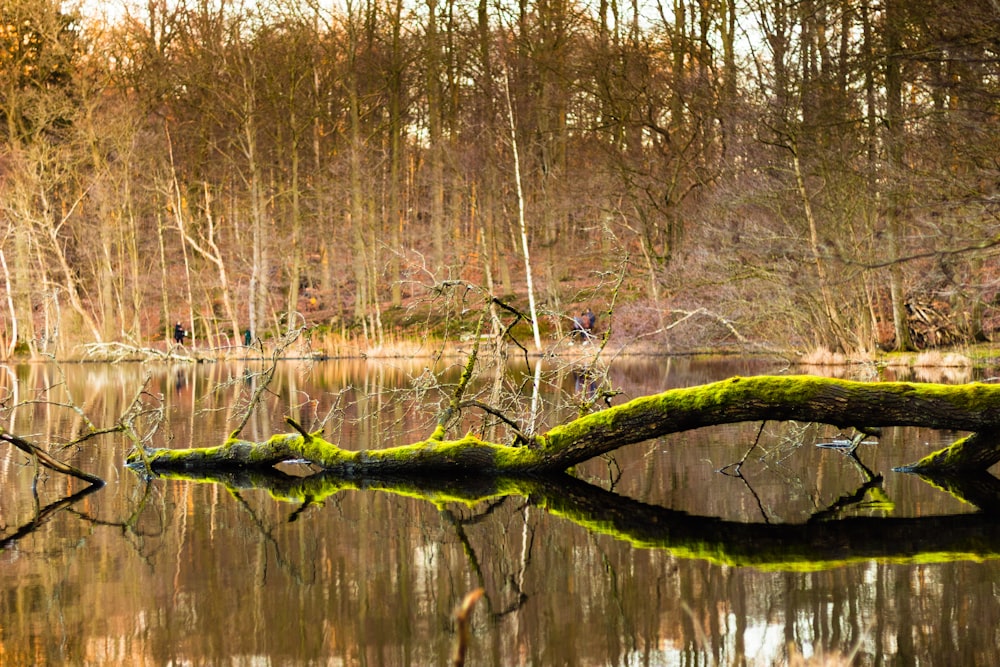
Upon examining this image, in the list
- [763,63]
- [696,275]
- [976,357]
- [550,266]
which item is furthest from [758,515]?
[550,266]

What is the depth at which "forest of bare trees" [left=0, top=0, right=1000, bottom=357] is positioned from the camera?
2764 centimetres

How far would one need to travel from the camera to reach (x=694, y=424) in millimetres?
10781

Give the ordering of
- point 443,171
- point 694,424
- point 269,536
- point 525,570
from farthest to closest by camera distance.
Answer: point 443,171, point 694,424, point 269,536, point 525,570

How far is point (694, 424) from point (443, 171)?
37.3 m

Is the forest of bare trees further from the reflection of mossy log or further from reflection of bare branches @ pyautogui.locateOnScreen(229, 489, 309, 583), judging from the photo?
reflection of bare branches @ pyautogui.locateOnScreen(229, 489, 309, 583)

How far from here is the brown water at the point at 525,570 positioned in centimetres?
600

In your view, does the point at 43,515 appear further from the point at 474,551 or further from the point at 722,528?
the point at 722,528

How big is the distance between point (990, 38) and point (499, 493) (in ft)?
34.3

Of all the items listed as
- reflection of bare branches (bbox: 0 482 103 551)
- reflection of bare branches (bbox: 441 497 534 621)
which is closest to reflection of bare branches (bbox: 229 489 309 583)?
reflection of bare branches (bbox: 441 497 534 621)

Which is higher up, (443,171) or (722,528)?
(443,171)

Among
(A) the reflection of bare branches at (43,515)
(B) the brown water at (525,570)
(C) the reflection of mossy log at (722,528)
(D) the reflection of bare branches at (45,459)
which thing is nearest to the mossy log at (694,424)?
(C) the reflection of mossy log at (722,528)

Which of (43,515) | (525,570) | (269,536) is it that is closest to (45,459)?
(43,515)

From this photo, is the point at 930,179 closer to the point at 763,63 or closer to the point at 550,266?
the point at 763,63

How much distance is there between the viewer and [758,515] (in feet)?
31.9
